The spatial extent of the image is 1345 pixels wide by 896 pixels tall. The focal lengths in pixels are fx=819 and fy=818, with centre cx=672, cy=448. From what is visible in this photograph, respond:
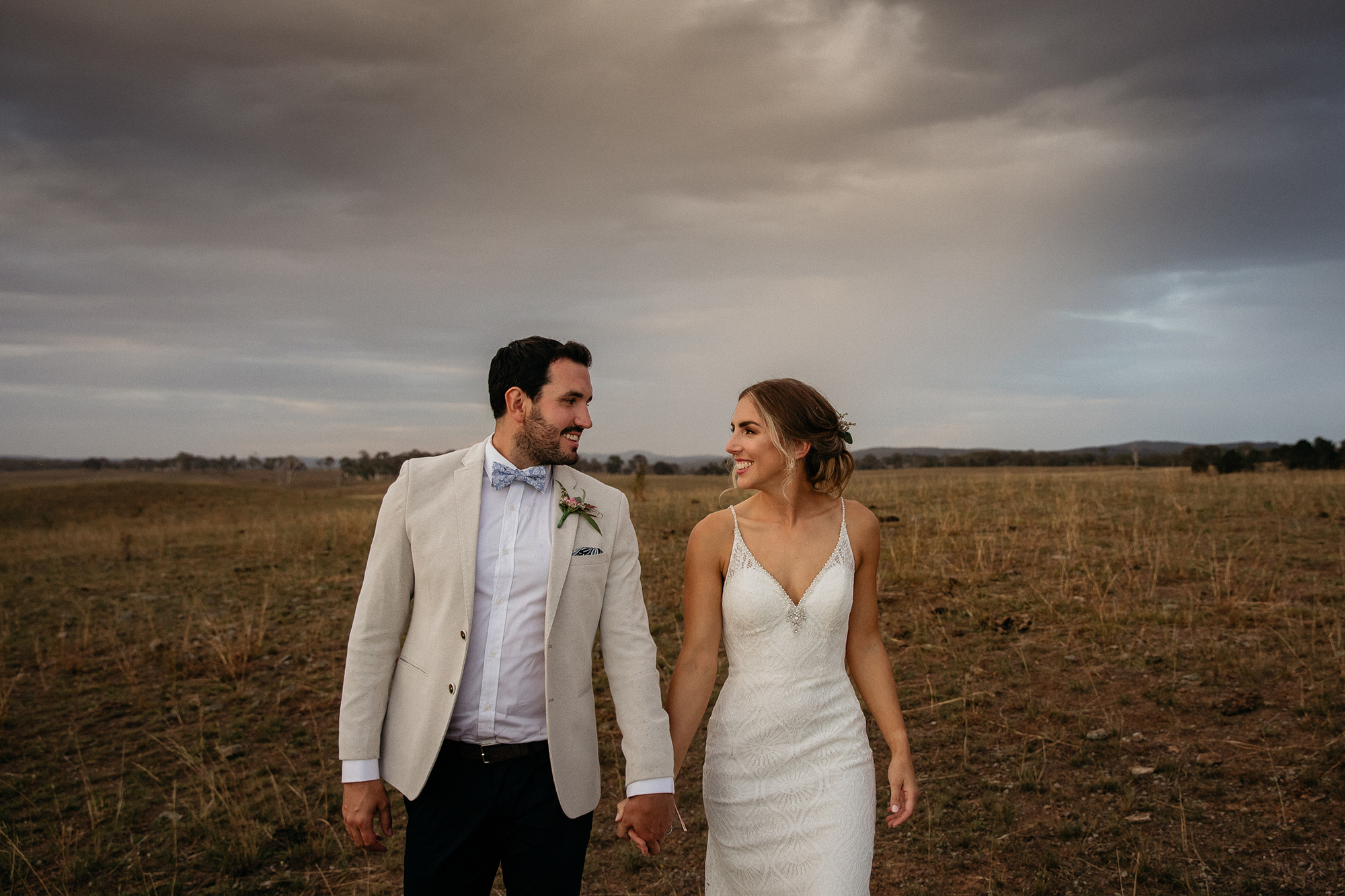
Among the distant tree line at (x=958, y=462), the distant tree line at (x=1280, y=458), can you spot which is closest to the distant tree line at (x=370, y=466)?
the distant tree line at (x=958, y=462)

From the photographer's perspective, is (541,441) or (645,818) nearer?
(645,818)

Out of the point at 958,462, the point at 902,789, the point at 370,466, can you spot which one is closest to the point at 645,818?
the point at 902,789

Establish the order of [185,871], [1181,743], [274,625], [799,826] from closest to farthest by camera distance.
→ [799,826]
[185,871]
[1181,743]
[274,625]

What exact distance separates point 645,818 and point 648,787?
10cm

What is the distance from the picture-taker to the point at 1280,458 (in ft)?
82.8

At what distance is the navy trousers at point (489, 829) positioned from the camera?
2.73 metres

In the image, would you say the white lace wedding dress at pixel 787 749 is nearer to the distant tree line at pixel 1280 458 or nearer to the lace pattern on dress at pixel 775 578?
the lace pattern on dress at pixel 775 578

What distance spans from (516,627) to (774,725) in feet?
3.75

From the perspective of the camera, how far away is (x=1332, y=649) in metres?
6.79

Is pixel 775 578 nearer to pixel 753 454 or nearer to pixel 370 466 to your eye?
pixel 753 454

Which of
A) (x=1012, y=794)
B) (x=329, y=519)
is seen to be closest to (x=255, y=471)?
(x=329, y=519)

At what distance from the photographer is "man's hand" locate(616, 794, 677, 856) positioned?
2723 millimetres

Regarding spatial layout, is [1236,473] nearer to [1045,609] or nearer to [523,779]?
[1045,609]

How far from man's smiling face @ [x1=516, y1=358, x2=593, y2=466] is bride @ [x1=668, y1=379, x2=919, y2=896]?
776mm
